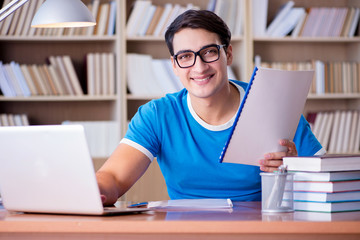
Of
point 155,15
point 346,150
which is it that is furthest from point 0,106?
point 346,150

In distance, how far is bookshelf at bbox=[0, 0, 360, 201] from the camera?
3.49 metres

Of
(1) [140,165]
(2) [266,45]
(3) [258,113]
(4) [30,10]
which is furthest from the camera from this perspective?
(2) [266,45]

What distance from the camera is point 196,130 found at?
6.02 feet

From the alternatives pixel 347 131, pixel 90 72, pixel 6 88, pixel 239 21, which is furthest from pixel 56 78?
pixel 347 131

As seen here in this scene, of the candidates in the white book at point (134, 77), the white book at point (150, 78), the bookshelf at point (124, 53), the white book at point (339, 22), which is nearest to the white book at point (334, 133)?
the bookshelf at point (124, 53)

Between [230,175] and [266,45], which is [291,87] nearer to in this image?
[230,175]

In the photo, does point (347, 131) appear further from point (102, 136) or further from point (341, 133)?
point (102, 136)

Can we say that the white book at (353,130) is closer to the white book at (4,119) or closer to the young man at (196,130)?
the young man at (196,130)

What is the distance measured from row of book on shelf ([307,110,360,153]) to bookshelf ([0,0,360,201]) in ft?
0.44

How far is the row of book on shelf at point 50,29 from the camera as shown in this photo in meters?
3.44

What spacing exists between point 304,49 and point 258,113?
108 inches

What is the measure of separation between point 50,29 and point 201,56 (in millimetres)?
1992

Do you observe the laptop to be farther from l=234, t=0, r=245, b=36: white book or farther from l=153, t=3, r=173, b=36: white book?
l=234, t=0, r=245, b=36: white book

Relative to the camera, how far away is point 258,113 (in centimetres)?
138
